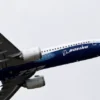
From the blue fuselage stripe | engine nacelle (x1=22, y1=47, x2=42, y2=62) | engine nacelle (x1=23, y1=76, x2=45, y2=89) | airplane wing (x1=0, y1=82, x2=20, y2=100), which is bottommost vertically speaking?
airplane wing (x1=0, y1=82, x2=20, y2=100)

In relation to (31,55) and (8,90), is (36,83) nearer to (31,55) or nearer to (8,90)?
(8,90)

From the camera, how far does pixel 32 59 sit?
76312mm

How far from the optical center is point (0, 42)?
75.6 metres

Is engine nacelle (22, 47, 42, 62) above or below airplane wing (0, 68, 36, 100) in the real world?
above

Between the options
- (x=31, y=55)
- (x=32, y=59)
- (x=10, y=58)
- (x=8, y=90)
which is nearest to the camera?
(x=31, y=55)

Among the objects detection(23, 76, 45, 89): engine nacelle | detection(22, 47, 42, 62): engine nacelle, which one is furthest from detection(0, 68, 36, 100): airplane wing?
detection(22, 47, 42, 62): engine nacelle

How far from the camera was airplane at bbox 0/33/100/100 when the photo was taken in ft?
251

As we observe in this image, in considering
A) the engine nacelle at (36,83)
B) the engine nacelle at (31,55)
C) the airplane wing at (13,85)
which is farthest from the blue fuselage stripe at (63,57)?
the engine nacelle at (36,83)

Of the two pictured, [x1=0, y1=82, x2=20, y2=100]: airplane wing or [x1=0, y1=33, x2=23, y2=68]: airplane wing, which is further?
[x1=0, y1=82, x2=20, y2=100]: airplane wing

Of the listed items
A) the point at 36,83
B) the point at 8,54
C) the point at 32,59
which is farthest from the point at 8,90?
the point at 32,59

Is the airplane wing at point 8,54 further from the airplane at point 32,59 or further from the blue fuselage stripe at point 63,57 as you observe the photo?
the blue fuselage stripe at point 63,57

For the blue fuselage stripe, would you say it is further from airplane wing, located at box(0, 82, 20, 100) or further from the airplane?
airplane wing, located at box(0, 82, 20, 100)

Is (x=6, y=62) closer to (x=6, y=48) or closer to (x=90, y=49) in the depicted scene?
(x=6, y=48)

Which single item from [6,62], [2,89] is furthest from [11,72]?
[2,89]
